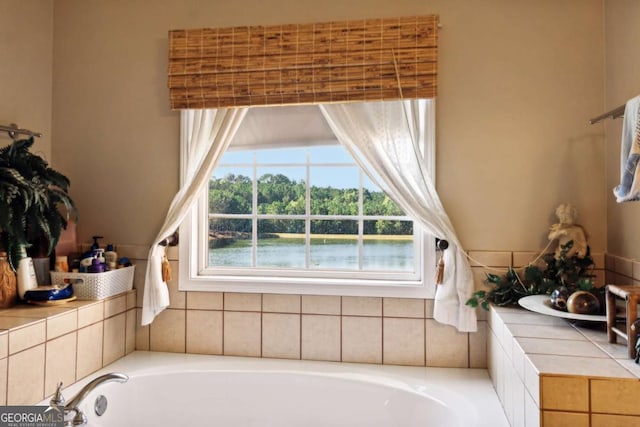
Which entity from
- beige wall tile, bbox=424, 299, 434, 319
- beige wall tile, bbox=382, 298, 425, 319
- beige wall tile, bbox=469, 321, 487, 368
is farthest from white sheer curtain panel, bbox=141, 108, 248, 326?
beige wall tile, bbox=469, 321, 487, 368

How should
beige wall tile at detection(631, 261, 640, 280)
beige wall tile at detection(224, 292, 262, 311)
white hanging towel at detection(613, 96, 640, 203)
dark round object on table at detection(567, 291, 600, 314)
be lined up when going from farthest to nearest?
1. beige wall tile at detection(224, 292, 262, 311)
2. beige wall tile at detection(631, 261, 640, 280)
3. dark round object on table at detection(567, 291, 600, 314)
4. white hanging towel at detection(613, 96, 640, 203)

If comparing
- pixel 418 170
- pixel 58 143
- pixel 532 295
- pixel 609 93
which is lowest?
pixel 532 295

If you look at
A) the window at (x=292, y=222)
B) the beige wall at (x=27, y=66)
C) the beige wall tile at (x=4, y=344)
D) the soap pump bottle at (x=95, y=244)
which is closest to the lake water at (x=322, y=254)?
the window at (x=292, y=222)

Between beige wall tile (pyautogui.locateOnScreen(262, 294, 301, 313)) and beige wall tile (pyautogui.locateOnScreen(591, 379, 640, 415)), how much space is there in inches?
53.3

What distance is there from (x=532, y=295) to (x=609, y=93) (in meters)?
0.95

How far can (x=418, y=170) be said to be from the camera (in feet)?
6.89

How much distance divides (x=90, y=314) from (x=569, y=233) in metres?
2.15

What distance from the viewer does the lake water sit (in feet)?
7.57

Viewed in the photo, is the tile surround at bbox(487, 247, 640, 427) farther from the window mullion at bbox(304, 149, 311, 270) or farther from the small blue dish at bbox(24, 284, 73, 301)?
the small blue dish at bbox(24, 284, 73, 301)

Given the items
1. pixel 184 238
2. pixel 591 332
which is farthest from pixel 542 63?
pixel 184 238

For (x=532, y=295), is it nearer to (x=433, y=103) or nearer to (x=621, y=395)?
(x=621, y=395)

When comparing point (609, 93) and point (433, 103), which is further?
point (433, 103)

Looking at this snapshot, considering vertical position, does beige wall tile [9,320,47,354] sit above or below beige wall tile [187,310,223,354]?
above

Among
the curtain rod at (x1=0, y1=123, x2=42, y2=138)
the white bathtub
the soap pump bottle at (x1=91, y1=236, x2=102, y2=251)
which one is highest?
the curtain rod at (x1=0, y1=123, x2=42, y2=138)
